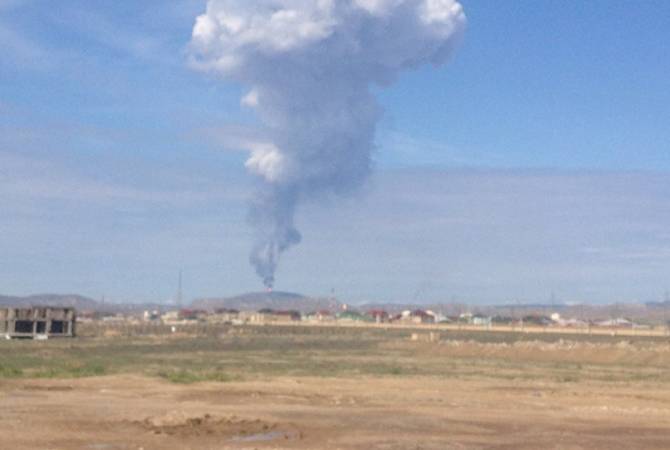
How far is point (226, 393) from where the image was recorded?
42906mm

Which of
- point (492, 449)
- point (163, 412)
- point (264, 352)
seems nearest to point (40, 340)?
point (264, 352)

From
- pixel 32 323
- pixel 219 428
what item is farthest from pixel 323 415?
pixel 32 323

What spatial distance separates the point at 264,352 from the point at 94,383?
34044 millimetres

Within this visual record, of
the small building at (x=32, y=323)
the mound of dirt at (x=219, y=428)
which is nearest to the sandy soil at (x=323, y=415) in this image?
the mound of dirt at (x=219, y=428)

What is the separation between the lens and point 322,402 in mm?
39750

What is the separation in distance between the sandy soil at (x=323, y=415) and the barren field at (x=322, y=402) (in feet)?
0.17

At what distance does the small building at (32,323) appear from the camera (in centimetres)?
10244

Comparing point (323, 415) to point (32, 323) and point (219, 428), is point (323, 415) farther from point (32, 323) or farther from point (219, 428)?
point (32, 323)

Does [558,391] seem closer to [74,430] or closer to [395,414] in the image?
[395,414]

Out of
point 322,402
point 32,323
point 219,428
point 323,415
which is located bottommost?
point 219,428

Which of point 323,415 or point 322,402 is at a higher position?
point 322,402

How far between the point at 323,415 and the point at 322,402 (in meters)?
5.11

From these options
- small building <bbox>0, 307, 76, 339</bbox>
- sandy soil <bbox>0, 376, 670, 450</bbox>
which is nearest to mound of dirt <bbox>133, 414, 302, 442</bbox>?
sandy soil <bbox>0, 376, 670, 450</bbox>

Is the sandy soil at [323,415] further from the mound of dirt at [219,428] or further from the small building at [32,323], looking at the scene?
the small building at [32,323]
